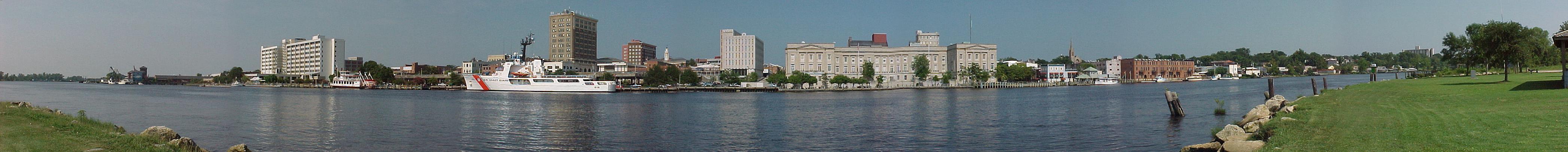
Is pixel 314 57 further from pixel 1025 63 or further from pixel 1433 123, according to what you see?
pixel 1433 123

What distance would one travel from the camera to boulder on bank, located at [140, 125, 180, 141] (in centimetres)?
1702

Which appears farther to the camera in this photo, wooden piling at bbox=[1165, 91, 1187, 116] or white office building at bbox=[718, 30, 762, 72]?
white office building at bbox=[718, 30, 762, 72]

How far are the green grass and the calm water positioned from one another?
11.2ft

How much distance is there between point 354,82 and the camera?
373 ft

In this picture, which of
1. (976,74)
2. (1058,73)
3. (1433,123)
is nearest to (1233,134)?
(1433,123)

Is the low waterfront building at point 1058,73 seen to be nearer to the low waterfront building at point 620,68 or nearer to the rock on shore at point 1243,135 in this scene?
the low waterfront building at point 620,68

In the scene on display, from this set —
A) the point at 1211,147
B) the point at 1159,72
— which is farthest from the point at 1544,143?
the point at 1159,72

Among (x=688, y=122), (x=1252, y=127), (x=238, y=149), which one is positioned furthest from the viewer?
→ (x=688, y=122)

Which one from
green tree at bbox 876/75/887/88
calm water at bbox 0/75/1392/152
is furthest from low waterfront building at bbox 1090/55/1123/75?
calm water at bbox 0/75/1392/152

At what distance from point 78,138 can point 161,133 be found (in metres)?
2.09

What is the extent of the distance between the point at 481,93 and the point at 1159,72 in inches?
4235

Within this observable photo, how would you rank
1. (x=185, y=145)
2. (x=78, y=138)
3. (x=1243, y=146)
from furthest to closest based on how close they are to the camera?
(x=185, y=145) → (x=78, y=138) → (x=1243, y=146)

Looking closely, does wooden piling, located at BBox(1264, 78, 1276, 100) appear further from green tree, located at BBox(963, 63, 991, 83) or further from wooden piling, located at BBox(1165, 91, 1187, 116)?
green tree, located at BBox(963, 63, 991, 83)

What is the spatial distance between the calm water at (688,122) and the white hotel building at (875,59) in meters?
56.0
